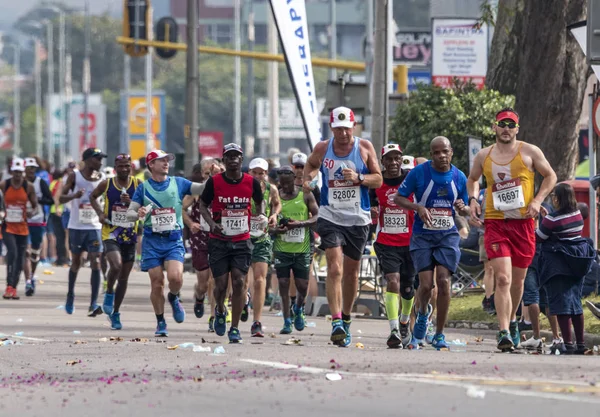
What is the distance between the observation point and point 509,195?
14492mm

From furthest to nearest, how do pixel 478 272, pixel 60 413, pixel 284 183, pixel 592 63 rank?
pixel 478 272, pixel 284 183, pixel 592 63, pixel 60 413

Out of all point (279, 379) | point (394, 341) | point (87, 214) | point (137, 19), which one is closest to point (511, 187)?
point (394, 341)

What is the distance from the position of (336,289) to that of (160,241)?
259 cm

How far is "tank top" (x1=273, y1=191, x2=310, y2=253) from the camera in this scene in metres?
18.0

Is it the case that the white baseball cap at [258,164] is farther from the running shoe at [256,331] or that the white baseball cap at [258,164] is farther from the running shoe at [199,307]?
the running shoe at [256,331]

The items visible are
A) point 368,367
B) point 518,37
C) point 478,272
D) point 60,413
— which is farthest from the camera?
point 518,37

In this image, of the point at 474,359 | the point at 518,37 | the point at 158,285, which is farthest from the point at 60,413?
the point at 518,37

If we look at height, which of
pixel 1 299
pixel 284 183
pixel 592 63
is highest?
pixel 592 63

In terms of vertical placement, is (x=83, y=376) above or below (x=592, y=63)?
below

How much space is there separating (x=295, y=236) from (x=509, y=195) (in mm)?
3990

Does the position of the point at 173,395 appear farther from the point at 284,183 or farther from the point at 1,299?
the point at 1,299

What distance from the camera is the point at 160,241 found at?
16.8m

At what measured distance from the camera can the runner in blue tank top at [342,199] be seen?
48.3 feet

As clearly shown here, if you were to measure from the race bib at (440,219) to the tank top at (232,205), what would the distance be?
179 cm
